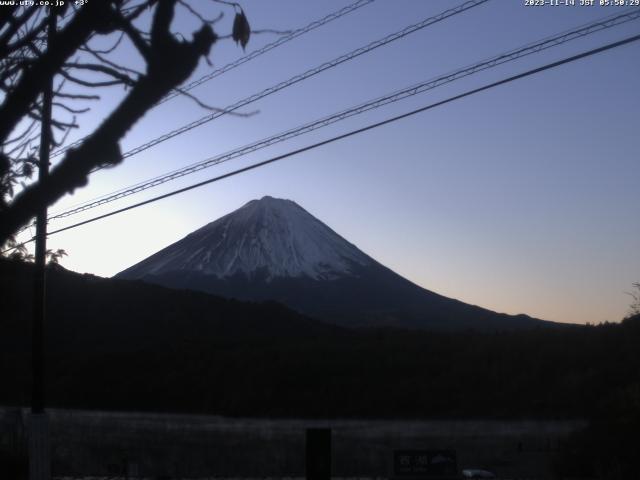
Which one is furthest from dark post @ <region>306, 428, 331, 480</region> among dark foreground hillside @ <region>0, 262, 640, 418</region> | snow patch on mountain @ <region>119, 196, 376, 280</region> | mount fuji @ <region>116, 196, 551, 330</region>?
snow patch on mountain @ <region>119, 196, 376, 280</region>

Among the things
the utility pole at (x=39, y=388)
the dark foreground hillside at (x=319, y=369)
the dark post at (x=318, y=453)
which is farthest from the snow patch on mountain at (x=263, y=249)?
the dark post at (x=318, y=453)

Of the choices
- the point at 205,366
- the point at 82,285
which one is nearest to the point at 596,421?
the point at 205,366

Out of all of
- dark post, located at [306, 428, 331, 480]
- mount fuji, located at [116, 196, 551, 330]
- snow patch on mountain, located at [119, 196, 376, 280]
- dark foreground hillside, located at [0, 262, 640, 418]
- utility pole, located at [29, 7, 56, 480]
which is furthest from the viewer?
snow patch on mountain, located at [119, 196, 376, 280]

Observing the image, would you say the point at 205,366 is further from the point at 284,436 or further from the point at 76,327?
the point at 284,436

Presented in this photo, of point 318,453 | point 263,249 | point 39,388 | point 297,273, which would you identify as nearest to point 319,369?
point 39,388

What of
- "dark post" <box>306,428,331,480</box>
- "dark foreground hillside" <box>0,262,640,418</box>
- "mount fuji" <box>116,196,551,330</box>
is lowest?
"dark foreground hillside" <box>0,262,640,418</box>

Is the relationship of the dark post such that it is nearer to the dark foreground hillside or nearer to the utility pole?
the utility pole
